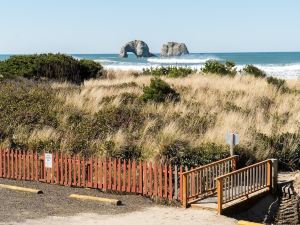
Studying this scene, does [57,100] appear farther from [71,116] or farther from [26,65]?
[26,65]

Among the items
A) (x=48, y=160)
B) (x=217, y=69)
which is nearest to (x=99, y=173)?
(x=48, y=160)

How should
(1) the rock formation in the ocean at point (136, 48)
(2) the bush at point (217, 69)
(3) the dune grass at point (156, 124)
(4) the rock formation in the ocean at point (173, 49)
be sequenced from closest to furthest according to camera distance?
1. (3) the dune grass at point (156, 124)
2. (2) the bush at point (217, 69)
3. (1) the rock formation in the ocean at point (136, 48)
4. (4) the rock formation in the ocean at point (173, 49)

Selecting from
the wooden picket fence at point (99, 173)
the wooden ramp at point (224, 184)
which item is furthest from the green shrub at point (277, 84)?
the wooden picket fence at point (99, 173)

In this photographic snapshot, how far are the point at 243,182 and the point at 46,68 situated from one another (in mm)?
23634

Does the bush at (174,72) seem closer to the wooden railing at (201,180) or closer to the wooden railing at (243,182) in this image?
the wooden railing at (201,180)

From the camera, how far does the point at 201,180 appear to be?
13.3m

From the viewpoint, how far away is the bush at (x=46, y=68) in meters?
34.0

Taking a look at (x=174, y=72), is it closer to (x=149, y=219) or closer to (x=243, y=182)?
(x=243, y=182)

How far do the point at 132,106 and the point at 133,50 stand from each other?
162545 mm

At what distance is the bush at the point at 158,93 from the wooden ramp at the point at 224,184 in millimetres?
10207

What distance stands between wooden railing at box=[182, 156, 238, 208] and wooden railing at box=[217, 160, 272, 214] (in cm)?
46

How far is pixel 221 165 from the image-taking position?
14359 millimetres

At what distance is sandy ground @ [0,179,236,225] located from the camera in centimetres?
1152

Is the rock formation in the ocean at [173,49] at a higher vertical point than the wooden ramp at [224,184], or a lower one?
higher
